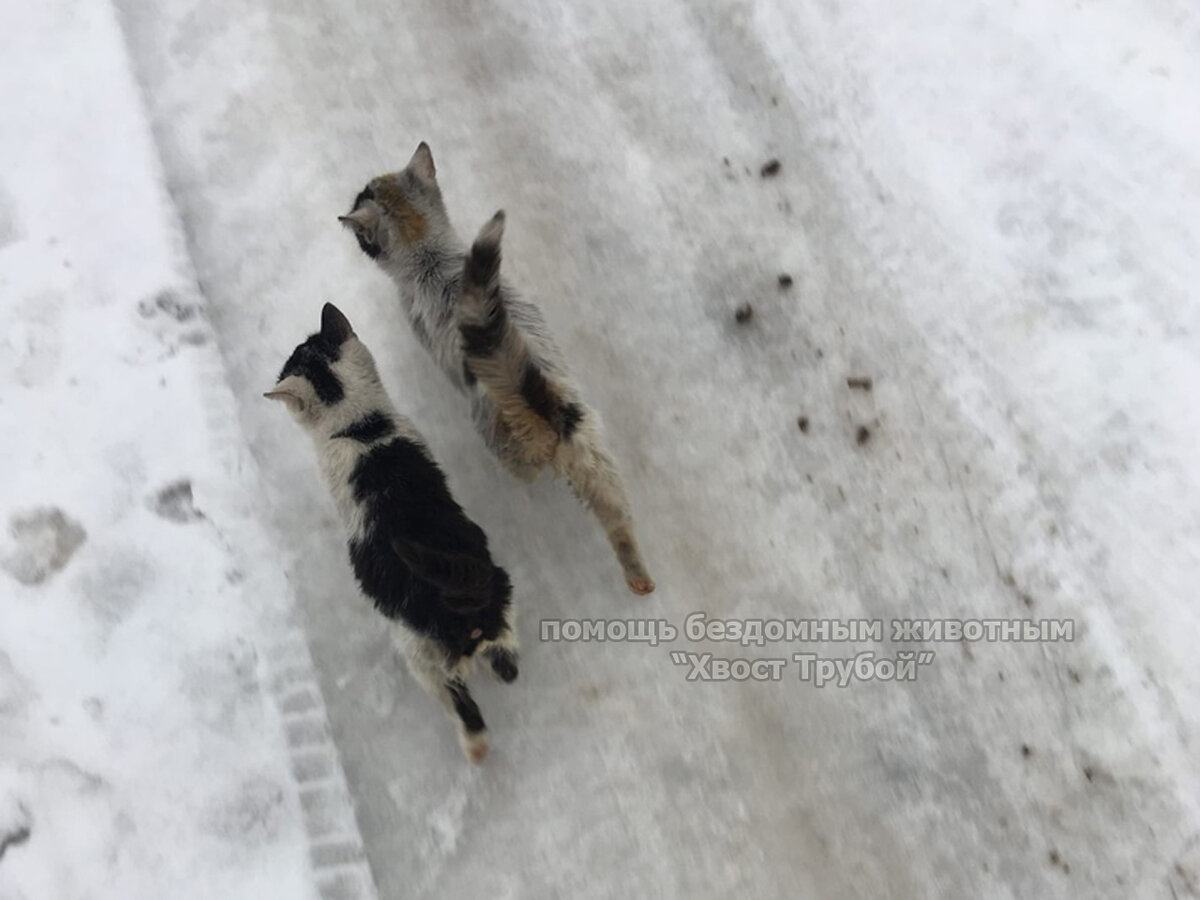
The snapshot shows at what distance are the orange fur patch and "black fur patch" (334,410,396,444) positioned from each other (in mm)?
686

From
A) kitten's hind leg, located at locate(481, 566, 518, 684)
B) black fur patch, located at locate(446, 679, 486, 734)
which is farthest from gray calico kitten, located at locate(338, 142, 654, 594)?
black fur patch, located at locate(446, 679, 486, 734)

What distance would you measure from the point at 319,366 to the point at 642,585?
138cm

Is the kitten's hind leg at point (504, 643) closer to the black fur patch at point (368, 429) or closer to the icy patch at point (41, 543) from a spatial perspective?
the black fur patch at point (368, 429)

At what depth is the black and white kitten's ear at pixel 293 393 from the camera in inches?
116

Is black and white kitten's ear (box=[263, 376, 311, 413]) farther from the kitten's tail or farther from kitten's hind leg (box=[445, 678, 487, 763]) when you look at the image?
kitten's hind leg (box=[445, 678, 487, 763])

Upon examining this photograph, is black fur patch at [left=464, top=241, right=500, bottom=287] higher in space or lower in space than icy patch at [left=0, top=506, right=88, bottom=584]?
higher

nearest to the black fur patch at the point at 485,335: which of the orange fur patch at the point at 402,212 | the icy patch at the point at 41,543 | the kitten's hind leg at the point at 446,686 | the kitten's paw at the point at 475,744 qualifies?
the orange fur patch at the point at 402,212

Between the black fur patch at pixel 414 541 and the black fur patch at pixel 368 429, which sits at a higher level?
the black fur patch at pixel 368 429

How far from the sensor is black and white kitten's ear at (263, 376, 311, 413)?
296 centimetres

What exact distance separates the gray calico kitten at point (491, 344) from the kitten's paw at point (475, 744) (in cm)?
72

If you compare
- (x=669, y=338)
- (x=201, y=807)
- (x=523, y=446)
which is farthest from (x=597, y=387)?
(x=201, y=807)

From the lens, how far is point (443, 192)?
3.67 metres

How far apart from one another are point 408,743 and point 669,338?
1808 mm

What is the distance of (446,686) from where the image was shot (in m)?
2.80
